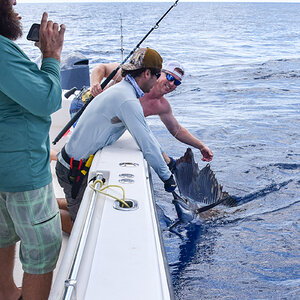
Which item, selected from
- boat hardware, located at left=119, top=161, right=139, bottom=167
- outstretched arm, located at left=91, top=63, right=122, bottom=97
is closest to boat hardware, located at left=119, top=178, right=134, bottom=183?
boat hardware, located at left=119, top=161, right=139, bottom=167

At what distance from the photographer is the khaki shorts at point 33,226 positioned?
1652 millimetres

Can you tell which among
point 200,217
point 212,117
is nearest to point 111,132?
point 200,217

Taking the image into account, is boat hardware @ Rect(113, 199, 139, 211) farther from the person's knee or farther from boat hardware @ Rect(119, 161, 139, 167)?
boat hardware @ Rect(119, 161, 139, 167)

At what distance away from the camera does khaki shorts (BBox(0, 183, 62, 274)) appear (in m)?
1.65

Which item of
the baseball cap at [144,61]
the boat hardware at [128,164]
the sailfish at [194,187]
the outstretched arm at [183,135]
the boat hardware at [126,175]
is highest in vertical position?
the baseball cap at [144,61]

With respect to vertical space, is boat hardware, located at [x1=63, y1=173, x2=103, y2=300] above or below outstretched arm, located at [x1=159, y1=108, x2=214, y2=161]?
above

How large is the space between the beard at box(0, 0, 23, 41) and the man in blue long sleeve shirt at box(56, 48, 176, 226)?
1.04 meters

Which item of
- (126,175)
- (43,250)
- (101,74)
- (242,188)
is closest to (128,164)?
(126,175)

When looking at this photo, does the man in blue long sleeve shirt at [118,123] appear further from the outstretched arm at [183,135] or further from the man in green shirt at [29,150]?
the outstretched arm at [183,135]

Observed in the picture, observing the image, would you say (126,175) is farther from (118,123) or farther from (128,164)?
(118,123)

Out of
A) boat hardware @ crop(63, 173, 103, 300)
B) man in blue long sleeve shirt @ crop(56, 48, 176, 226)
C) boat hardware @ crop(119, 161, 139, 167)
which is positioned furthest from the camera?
man in blue long sleeve shirt @ crop(56, 48, 176, 226)

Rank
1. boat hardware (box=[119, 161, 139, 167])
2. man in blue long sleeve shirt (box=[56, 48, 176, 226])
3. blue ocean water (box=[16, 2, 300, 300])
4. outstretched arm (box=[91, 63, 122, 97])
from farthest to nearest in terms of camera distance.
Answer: outstretched arm (box=[91, 63, 122, 97]) → blue ocean water (box=[16, 2, 300, 300]) → man in blue long sleeve shirt (box=[56, 48, 176, 226]) → boat hardware (box=[119, 161, 139, 167])

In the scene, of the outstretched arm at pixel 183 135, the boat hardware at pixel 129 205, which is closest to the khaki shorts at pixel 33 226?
the boat hardware at pixel 129 205

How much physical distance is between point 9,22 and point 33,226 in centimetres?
77
